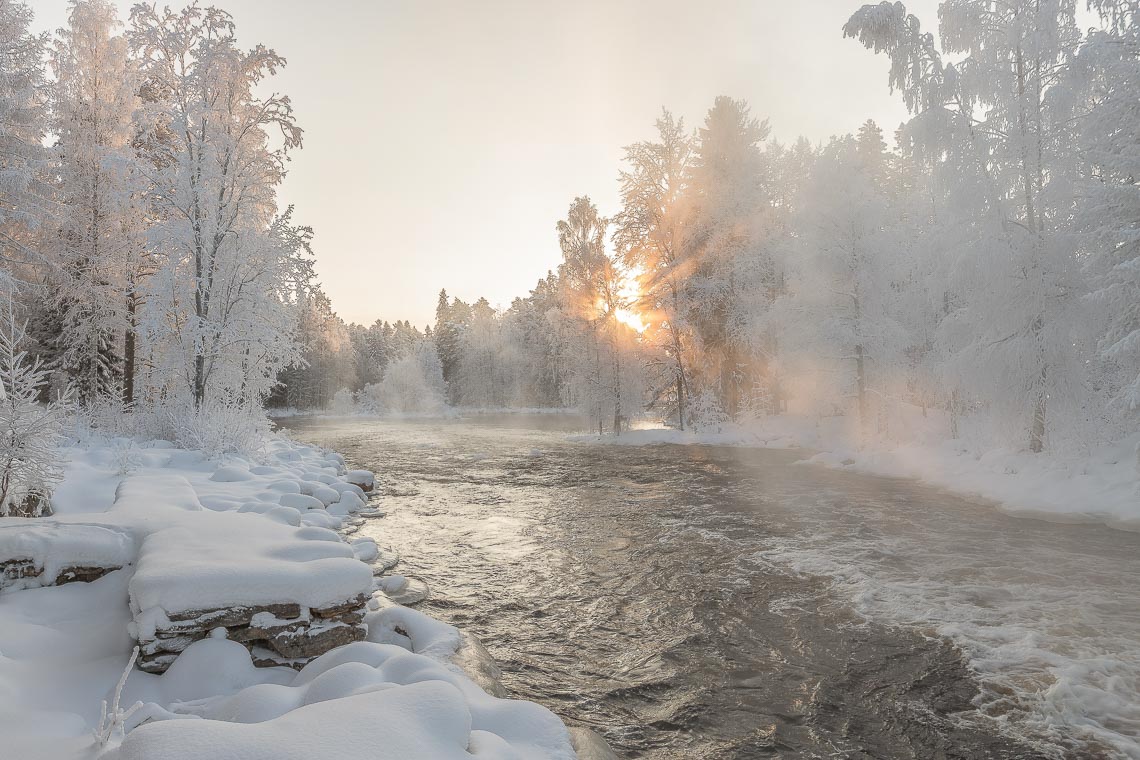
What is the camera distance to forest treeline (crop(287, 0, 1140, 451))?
11594 mm

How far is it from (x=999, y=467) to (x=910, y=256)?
838cm

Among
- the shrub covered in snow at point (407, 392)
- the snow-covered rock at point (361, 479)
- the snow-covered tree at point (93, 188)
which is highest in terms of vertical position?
the snow-covered tree at point (93, 188)

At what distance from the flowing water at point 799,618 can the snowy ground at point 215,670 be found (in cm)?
116

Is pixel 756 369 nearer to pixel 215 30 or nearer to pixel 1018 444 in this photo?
pixel 1018 444

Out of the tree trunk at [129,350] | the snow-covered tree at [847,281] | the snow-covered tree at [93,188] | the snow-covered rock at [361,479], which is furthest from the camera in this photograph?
the snow-covered tree at [847,281]

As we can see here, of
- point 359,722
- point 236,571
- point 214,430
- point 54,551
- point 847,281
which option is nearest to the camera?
point 359,722

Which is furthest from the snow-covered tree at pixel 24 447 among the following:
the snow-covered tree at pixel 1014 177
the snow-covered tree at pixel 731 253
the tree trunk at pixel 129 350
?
the snow-covered tree at pixel 731 253

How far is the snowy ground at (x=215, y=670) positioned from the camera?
246cm

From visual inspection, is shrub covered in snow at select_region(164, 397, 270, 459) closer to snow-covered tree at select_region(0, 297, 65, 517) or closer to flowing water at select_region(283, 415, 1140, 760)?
flowing water at select_region(283, 415, 1140, 760)

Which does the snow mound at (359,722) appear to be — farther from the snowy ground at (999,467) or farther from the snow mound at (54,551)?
the snowy ground at (999,467)

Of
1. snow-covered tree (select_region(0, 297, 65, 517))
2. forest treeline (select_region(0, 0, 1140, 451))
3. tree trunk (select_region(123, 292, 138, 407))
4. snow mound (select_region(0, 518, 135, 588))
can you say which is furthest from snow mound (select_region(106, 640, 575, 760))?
tree trunk (select_region(123, 292, 138, 407))

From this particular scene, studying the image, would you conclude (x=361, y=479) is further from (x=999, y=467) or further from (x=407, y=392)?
(x=407, y=392)

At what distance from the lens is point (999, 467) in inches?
502

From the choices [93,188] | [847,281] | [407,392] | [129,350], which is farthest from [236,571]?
[407,392]
